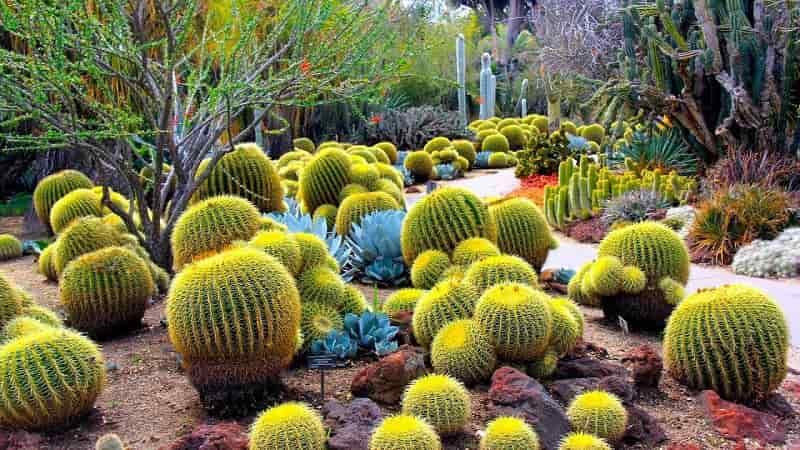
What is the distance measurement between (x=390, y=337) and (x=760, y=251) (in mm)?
4729

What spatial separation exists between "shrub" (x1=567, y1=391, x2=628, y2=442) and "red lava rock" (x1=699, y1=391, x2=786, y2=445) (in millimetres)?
556

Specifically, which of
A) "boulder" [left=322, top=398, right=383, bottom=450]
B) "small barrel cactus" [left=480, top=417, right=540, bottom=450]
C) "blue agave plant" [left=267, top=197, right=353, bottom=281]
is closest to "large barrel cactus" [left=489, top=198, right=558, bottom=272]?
"blue agave plant" [left=267, top=197, right=353, bottom=281]

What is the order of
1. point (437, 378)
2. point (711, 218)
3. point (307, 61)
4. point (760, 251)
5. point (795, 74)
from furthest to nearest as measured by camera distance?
point (795, 74) < point (711, 218) < point (760, 251) < point (307, 61) < point (437, 378)

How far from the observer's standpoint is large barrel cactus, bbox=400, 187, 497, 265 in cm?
539

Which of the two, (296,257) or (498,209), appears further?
(498,209)

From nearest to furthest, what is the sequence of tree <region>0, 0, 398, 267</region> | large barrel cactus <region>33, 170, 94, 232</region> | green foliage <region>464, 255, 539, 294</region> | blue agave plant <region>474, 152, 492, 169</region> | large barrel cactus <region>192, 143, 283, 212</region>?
green foliage <region>464, 255, 539, 294</region> → tree <region>0, 0, 398, 267</region> → large barrel cactus <region>192, 143, 283, 212</region> → large barrel cactus <region>33, 170, 94, 232</region> → blue agave plant <region>474, 152, 492, 169</region>

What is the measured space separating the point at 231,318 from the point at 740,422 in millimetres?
2441

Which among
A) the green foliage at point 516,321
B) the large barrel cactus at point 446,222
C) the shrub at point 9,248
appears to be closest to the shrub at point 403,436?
the green foliage at point 516,321

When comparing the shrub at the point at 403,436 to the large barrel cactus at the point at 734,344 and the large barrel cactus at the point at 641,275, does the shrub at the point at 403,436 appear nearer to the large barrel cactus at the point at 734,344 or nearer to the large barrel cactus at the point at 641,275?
the large barrel cactus at the point at 734,344

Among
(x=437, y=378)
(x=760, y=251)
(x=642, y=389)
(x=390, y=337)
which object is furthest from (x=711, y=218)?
(x=437, y=378)

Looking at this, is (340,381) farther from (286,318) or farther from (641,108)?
(641,108)

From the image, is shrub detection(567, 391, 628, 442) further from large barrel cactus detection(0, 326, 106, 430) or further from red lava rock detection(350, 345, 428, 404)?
large barrel cactus detection(0, 326, 106, 430)

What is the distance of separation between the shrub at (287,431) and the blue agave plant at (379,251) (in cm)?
300

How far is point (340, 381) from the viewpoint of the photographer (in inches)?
157
